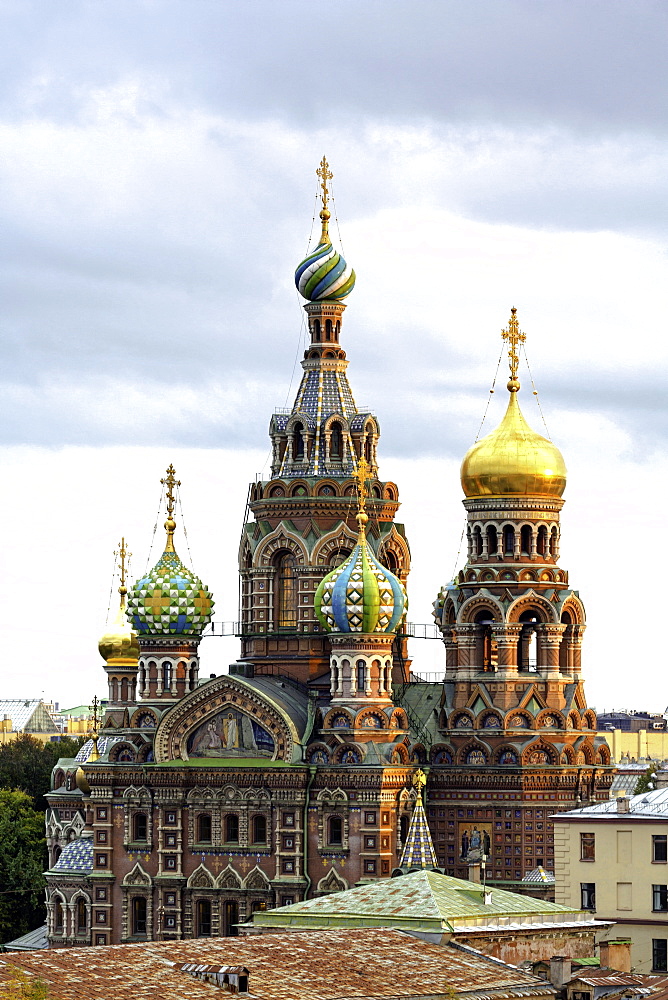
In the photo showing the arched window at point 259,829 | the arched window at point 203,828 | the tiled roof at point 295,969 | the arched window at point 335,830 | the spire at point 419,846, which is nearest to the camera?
the tiled roof at point 295,969

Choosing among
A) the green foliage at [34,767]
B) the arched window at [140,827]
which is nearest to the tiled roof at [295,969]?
the arched window at [140,827]

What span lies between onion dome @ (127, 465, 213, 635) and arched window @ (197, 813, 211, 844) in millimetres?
4679

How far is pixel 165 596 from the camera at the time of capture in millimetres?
69688

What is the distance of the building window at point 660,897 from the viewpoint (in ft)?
189

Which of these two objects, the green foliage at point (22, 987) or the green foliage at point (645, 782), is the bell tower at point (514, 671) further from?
the green foliage at point (22, 987)

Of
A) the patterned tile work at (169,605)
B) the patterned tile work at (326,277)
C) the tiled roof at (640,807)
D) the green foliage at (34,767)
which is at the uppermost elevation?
the patterned tile work at (326,277)

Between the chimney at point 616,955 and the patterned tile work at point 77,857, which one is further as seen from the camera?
the patterned tile work at point 77,857

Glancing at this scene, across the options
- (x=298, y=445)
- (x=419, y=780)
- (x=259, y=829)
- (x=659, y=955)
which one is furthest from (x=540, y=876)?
(x=298, y=445)

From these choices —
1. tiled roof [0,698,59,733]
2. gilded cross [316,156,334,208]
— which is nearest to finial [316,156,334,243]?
gilded cross [316,156,334,208]

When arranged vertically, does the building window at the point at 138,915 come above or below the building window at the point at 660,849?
below

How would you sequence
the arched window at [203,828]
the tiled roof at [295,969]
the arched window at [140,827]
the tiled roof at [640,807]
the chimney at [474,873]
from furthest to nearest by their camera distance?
the arched window at [140,827], the arched window at [203,828], the chimney at [474,873], the tiled roof at [640,807], the tiled roof at [295,969]

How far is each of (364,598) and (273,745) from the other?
446 centimetres

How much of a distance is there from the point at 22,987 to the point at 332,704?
27029 mm

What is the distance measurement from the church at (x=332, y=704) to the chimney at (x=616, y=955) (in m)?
12.3
